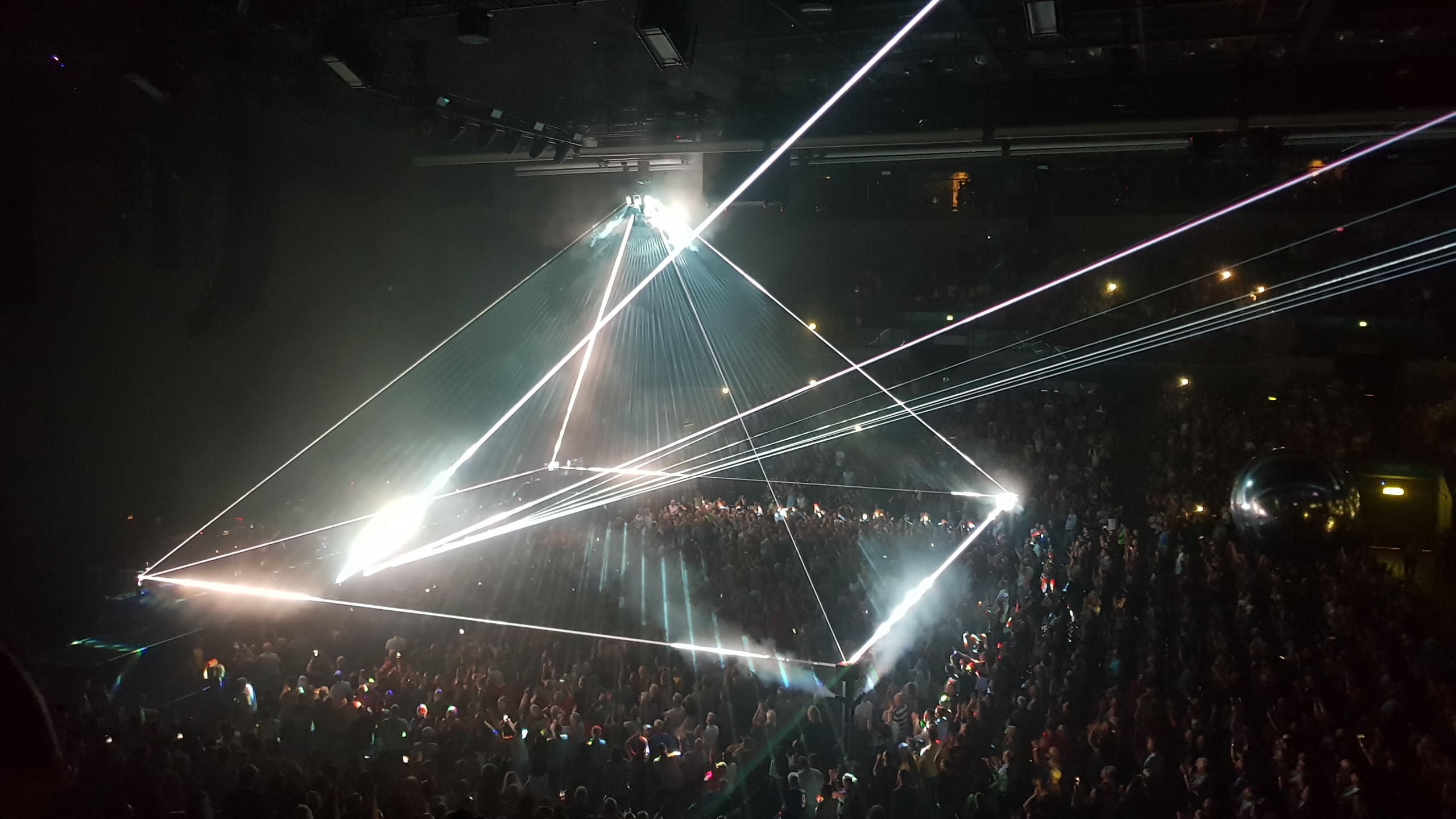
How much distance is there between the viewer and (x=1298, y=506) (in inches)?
209

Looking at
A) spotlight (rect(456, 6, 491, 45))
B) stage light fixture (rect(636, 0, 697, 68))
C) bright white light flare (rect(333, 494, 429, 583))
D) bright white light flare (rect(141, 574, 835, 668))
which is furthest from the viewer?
bright white light flare (rect(333, 494, 429, 583))

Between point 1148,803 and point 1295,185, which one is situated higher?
point 1295,185

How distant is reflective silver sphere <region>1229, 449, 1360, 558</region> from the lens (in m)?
5.31

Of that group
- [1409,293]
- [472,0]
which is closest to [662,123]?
[472,0]

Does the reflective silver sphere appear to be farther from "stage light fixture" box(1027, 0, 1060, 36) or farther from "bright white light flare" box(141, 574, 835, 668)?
"stage light fixture" box(1027, 0, 1060, 36)

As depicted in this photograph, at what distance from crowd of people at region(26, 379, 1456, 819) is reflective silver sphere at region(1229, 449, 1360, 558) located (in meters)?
0.73

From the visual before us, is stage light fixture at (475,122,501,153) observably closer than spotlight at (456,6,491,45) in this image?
No

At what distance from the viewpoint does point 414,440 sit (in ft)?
41.0

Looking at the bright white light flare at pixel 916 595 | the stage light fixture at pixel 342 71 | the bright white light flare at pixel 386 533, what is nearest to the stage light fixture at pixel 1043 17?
the bright white light flare at pixel 916 595

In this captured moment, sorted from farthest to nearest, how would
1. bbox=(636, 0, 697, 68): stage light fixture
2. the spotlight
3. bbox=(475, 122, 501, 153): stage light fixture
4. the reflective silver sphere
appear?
bbox=(475, 122, 501, 153): stage light fixture → the spotlight → the reflective silver sphere → bbox=(636, 0, 697, 68): stage light fixture

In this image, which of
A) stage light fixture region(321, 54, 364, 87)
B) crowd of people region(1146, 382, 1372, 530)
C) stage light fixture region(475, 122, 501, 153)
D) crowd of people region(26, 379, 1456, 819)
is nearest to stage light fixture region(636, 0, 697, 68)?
stage light fixture region(321, 54, 364, 87)

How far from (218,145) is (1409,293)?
1488 centimetres

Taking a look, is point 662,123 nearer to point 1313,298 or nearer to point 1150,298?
point 1150,298

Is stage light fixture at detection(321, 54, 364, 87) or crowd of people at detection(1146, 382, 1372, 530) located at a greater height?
stage light fixture at detection(321, 54, 364, 87)
